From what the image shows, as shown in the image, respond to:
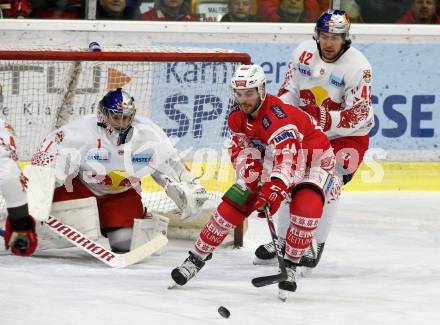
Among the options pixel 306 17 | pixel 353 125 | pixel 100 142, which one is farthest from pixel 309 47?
pixel 306 17

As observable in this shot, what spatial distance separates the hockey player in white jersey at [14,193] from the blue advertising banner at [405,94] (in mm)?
3507

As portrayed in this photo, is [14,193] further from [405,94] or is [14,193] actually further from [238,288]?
[405,94]

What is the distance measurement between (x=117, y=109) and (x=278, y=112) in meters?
0.83

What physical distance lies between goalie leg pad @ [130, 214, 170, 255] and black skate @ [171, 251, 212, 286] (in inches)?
24.1

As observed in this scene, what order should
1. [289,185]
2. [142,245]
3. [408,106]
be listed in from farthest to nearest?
[408,106], [142,245], [289,185]

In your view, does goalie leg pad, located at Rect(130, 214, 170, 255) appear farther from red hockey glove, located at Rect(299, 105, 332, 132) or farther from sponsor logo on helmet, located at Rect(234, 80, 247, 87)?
sponsor logo on helmet, located at Rect(234, 80, 247, 87)

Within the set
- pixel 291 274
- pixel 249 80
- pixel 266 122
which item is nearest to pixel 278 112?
pixel 266 122

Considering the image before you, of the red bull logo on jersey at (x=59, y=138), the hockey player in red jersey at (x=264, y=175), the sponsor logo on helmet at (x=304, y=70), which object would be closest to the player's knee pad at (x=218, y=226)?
the hockey player in red jersey at (x=264, y=175)

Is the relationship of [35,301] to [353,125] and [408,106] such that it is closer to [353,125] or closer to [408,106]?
[353,125]

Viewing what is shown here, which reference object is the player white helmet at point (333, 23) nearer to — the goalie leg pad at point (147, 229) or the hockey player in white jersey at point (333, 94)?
the hockey player in white jersey at point (333, 94)

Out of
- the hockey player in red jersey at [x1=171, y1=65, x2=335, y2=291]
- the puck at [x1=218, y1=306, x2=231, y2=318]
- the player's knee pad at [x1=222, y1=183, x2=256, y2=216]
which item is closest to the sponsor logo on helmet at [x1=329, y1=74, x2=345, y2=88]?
the hockey player in red jersey at [x1=171, y1=65, x2=335, y2=291]

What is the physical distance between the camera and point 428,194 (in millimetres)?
7176

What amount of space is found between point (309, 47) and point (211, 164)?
1.14m

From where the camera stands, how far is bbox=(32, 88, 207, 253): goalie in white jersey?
5.48 m
